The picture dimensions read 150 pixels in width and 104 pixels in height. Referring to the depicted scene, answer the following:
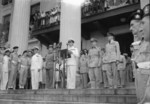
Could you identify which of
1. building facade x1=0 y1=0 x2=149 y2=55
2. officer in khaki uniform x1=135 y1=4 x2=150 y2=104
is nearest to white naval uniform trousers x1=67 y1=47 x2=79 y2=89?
building facade x1=0 y1=0 x2=149 y2=55

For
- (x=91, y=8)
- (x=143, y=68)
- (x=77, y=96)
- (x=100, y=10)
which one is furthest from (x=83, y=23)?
(x=143, y=68)

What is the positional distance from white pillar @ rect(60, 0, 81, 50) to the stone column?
4.32m

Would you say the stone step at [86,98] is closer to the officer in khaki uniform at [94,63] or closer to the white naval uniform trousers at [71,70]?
the white naval uniform trousers at [71,70]

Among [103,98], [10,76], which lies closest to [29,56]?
[10,76]

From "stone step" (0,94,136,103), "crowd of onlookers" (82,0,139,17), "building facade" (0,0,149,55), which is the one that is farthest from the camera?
"crowd of onlookers" (82,0,139,17)

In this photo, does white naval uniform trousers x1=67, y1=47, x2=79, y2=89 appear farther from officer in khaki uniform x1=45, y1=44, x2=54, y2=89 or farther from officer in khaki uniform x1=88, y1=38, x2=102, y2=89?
officer in khaki uniform x1=45, y1=44, x2=54, y2=89

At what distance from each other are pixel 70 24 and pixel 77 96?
4553 mm

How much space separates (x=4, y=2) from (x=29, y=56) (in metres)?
14.8

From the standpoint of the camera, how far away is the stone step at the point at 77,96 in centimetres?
483

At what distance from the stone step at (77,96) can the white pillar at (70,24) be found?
3.05m

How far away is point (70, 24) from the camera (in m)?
9.51

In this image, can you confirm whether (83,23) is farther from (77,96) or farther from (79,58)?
(77,96)

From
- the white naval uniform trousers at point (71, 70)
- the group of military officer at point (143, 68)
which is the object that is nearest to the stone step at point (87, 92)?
the white naval uniform trousers at point (71, 70)

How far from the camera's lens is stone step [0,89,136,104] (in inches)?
190
